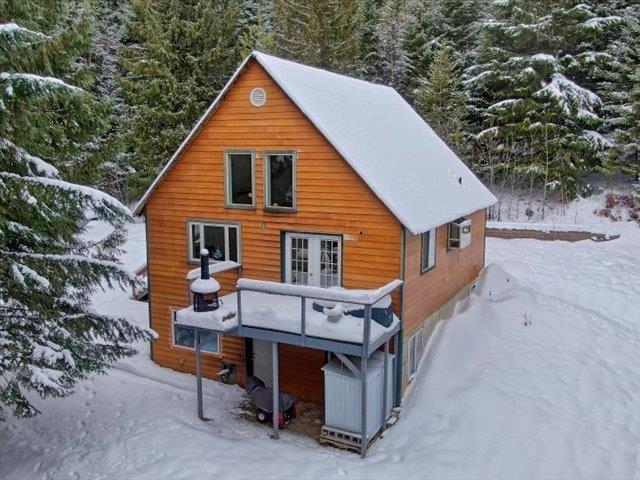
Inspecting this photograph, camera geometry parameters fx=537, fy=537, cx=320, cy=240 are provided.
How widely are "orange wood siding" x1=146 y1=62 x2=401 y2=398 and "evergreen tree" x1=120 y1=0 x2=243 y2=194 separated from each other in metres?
14.2

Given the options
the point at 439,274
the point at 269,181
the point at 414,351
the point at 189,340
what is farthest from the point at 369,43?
the point at 414,351

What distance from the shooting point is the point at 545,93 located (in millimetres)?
28391

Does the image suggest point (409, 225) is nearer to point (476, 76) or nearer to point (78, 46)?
point (78, 46)

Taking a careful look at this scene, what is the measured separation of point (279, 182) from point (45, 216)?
5.12 metres

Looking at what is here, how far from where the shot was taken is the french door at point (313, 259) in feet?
38.6

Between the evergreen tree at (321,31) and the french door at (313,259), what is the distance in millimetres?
21989

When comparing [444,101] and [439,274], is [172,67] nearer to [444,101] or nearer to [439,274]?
[444,101]

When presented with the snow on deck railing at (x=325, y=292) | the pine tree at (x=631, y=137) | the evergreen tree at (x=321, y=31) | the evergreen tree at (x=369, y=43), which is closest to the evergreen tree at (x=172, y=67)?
the evergreen tree at (x=321, y=31)

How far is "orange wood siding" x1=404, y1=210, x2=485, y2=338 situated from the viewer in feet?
37.8

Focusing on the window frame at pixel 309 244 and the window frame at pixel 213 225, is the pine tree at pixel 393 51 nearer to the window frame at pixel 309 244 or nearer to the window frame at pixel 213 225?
the window frame at pixel 213 225

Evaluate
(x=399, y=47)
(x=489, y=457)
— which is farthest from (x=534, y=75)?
(x=489, y=457)

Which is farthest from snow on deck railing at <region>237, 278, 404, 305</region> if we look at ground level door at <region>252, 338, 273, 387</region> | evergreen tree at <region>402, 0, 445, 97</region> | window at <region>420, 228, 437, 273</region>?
evergreen tree at <region>402, 0, 445, 97</region>

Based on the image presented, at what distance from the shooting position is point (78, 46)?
10.2 metres

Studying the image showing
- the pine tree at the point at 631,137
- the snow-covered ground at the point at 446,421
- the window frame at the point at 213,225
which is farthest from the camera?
the pine tree at the point at 631,137
